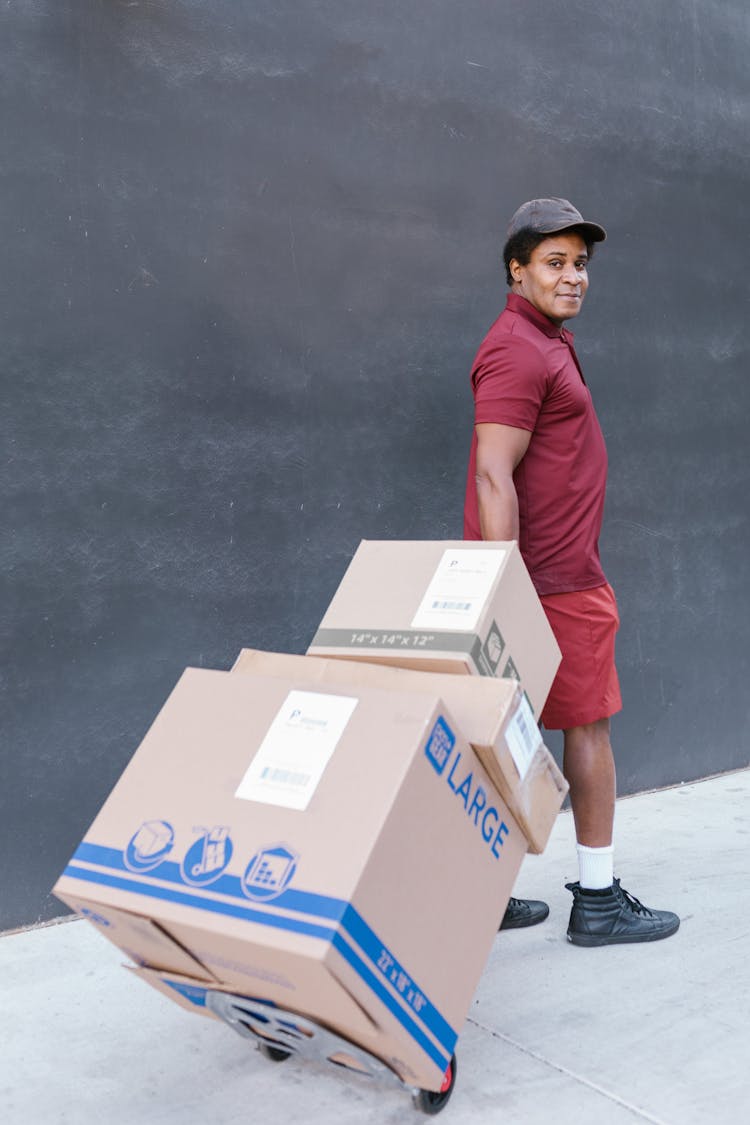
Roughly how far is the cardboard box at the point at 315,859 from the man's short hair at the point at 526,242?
1.32m

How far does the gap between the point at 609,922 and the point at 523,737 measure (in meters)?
1.03

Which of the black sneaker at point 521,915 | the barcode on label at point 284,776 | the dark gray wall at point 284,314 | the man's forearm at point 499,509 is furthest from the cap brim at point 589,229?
the black sneaker at point 521,915

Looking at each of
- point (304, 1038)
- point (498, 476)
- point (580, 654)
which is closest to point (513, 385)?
point (498, 476)

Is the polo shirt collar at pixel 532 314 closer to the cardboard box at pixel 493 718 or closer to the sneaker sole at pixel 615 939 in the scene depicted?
the cardboard box at pixel 493 718

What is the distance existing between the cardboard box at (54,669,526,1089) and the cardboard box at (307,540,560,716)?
0.17 meters

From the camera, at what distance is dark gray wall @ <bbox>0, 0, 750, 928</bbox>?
9.39ft

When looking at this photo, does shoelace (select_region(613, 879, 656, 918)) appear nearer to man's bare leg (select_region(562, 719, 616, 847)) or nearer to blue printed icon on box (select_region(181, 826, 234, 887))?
man's bare leg (select_region(562, 719, 616, 847))

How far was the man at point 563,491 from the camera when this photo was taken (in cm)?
262

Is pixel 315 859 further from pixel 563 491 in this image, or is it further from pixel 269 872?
pixel 563 491

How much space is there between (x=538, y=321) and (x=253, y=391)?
31.7 inches

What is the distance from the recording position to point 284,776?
1.80 metres

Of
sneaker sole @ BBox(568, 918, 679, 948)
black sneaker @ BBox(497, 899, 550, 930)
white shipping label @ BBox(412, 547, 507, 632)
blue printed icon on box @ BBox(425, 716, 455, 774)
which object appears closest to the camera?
blue printed icon on box @ BBox(425, 716, 455, 774)

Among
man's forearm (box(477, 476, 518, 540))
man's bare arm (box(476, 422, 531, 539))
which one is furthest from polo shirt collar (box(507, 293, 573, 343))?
man's forearm (box(477, 476, 518, 540))

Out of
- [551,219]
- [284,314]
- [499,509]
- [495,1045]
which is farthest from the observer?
[284,314]
